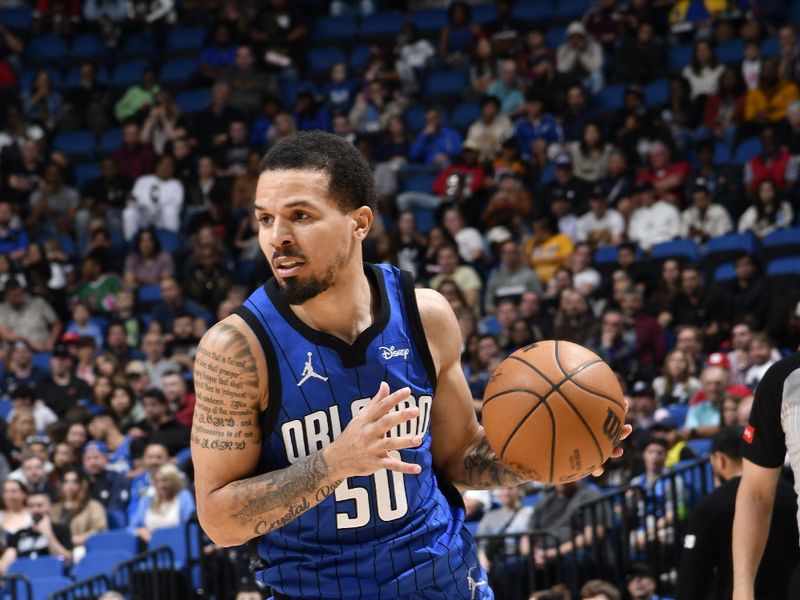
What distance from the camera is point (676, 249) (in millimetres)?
12586

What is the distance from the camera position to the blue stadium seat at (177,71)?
18078 millimetres

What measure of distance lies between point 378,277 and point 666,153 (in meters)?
10.5

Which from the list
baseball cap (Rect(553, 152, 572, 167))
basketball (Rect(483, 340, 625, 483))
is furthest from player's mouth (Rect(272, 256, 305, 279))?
baseball cap (Rect(553, 152, 572, 167))

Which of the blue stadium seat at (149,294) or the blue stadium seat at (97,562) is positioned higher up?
the blue stadium seat at (149,294)

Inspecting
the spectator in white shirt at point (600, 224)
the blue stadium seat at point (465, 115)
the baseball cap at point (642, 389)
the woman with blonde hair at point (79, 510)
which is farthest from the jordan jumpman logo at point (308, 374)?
the blue stadium seat at point (465, 115)

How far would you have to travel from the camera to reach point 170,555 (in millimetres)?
9359

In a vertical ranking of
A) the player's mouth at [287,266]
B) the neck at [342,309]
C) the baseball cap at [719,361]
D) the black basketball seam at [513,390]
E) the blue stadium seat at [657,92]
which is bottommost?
the baseball cap at [719,361]

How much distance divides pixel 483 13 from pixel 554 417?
14325 millimetres

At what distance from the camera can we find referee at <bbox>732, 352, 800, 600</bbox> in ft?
13.1

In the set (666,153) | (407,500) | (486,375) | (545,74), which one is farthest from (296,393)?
(545,74)

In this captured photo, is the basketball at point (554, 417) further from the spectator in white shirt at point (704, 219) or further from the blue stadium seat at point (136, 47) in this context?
the blue stadium seat at point (136, 47)

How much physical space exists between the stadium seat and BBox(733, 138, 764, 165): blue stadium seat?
1.61m

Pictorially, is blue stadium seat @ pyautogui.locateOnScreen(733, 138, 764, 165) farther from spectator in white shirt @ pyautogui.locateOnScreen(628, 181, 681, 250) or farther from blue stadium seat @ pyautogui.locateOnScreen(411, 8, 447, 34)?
blue stadium seat @ pyautogui.locateOnScreen(411, 8, 447, 34)

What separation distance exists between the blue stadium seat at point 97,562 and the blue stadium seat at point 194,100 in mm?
8705
